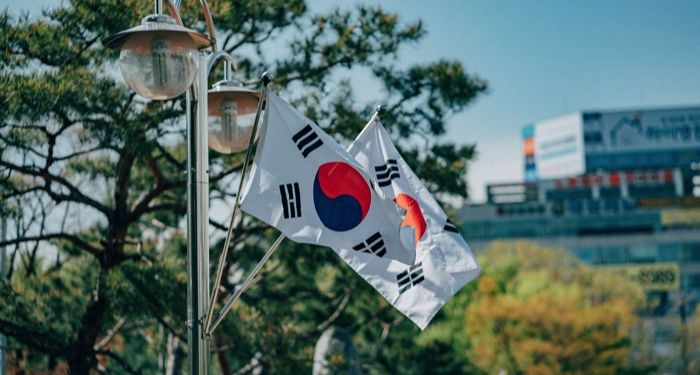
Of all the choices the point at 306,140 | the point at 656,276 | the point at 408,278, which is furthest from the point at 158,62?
the point at 656,276

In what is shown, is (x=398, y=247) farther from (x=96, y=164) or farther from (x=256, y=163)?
(x=96, y=164)

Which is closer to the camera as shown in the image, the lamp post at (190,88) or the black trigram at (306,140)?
the lamp post at (190,88)

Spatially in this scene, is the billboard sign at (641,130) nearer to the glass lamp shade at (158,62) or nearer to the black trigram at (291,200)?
the black trigram at (291,200)

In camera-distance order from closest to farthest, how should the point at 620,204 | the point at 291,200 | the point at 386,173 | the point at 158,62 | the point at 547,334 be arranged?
1. the point at 158,62
2. the point at 291,200
3. the point at 386,173
4. the point at 547,334
5. the point at 620,204

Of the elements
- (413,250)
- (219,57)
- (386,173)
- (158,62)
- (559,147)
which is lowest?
(413,250)

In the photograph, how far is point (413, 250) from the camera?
6.65m

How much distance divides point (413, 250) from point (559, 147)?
78498 mm

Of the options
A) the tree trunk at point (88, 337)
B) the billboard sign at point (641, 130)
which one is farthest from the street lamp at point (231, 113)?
the billboard sign at point (641, 130)

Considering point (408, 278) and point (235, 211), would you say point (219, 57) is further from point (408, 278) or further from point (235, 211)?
point (408, 278)

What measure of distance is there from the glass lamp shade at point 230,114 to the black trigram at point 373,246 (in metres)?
0.99

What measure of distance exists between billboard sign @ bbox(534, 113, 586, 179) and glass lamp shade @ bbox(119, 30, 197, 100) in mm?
78202

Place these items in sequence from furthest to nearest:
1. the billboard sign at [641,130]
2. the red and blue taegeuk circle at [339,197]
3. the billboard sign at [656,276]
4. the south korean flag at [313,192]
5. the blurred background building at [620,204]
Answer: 1. the billboard sign at [641,130]
2. the blurred background building at [620,204]
3. the billboard sign at [656,276]
4. the red and blue taegeuk circle at [339,197]
5. the south korean flag at [313,192]

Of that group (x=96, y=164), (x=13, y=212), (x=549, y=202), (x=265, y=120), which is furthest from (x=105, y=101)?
(x=549, y=202)

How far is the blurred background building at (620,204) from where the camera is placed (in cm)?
7831
